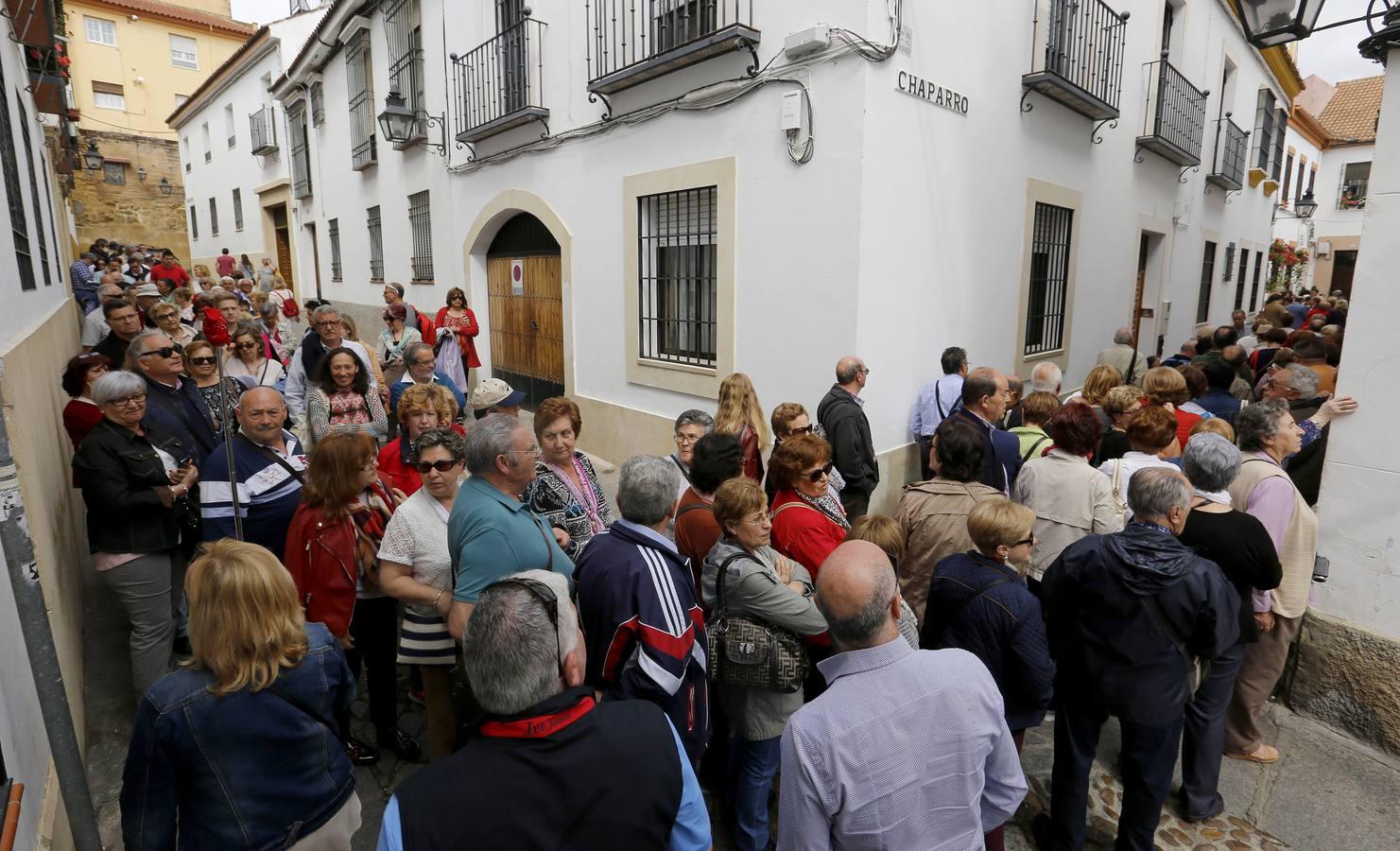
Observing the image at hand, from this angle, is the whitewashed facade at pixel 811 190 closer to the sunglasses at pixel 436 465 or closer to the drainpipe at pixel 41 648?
the sunglasses at pixel 436 465

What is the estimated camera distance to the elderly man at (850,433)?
186 inches

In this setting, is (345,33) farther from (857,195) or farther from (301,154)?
(857,195)

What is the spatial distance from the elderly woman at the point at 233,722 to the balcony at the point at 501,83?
7189 millimetres

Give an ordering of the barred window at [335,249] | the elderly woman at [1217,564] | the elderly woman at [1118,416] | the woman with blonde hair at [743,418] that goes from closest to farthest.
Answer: the elderly woman at [1217,564] → the elderly woman at [1118,416] → the woman with blonde hair at [743,418] → the barred window at [335,249]

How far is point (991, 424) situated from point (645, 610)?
10.1 feet

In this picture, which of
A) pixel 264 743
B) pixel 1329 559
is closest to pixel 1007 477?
pixel 1329 559

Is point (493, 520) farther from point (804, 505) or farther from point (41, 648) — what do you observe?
point (804, 505)

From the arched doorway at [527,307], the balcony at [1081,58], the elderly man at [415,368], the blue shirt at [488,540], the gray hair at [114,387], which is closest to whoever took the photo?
the blue shirt at [488,540]

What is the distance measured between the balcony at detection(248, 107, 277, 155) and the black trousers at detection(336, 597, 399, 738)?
18.9m

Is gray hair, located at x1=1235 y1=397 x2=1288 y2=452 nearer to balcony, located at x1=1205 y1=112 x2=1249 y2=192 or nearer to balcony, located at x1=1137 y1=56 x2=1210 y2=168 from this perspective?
balcony, located at x1=1137 y1=56 x2=1210 y2=168

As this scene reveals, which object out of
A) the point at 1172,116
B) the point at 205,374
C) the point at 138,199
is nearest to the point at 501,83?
the point at 205,374

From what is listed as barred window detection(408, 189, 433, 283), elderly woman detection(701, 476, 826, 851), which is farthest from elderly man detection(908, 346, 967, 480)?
barred window detection(408, 189, 433, 283)

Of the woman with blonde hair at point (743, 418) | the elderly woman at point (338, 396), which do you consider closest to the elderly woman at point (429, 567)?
the woman with blonde hair at point (743, 418)

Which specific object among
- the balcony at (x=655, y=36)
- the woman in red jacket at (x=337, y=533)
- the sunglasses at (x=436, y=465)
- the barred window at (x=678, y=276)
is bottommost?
the woman in red jacket at (x=337, y=533)
